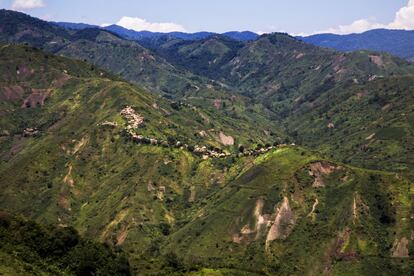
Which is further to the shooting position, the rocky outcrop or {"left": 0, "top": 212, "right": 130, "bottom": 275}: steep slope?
the rocky outcrop

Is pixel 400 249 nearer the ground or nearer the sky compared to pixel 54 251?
nearer the ground

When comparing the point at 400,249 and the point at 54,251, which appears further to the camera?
the point at 400,249

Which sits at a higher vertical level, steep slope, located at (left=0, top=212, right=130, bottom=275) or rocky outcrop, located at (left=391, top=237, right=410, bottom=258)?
steep slope, located at (left=0, top=212, right=130, bottom=275)

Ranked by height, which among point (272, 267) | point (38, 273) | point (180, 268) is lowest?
point (272, 267)

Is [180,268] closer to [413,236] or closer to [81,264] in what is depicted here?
[81,264]

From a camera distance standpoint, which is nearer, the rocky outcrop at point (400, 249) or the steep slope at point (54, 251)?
the steep slope at point (54, 251)

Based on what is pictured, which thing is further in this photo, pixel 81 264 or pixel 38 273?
pixel 81 264

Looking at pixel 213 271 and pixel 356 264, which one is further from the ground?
pixel 213 271

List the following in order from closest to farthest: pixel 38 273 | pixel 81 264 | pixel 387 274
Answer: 1. pixel 38 273
2. pixel 81 264
3. pixel 387 274

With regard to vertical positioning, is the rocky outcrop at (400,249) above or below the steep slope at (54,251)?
below

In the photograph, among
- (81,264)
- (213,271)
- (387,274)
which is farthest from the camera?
(387,274)

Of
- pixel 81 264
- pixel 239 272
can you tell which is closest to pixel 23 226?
pixel 81 264
